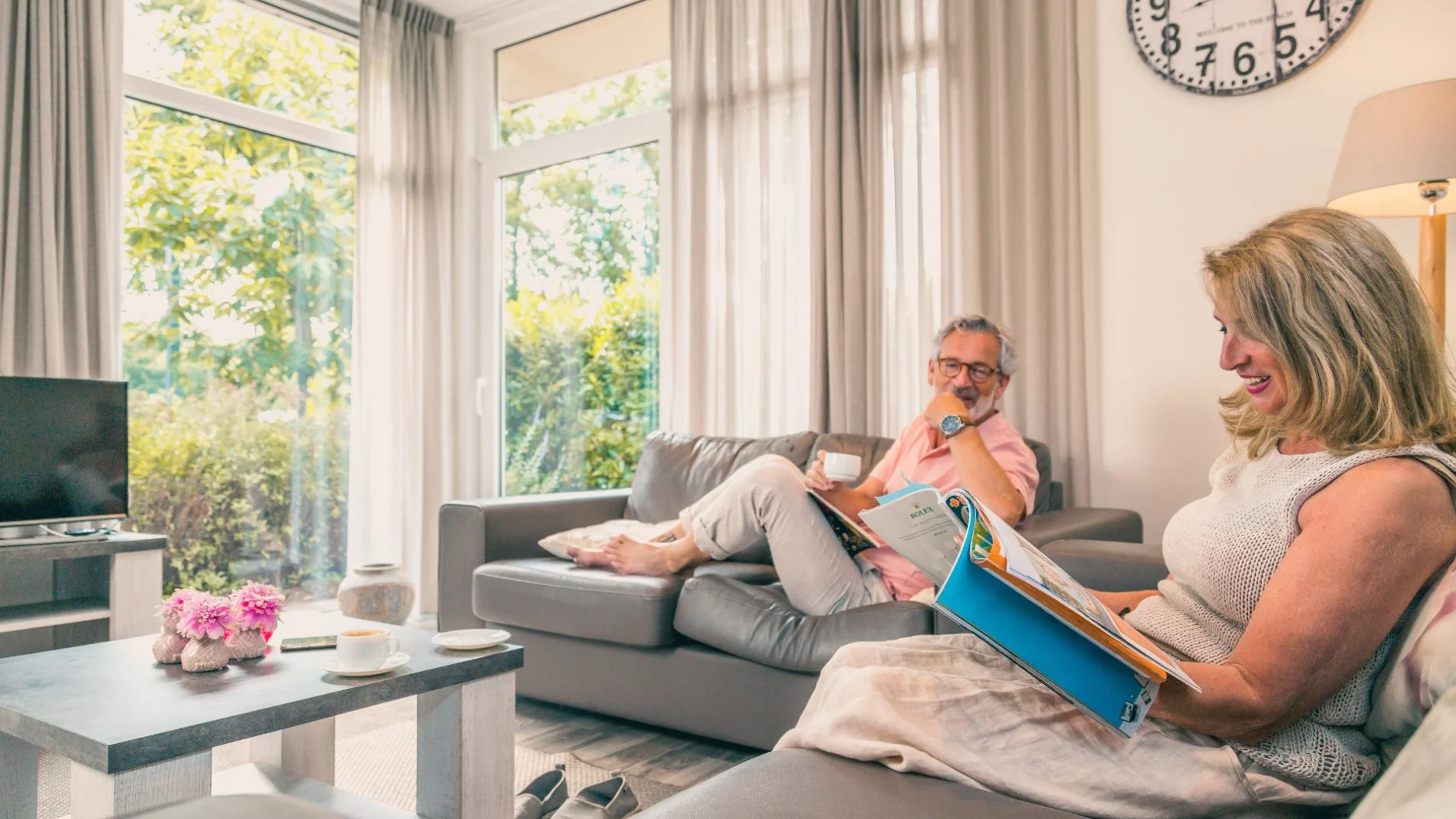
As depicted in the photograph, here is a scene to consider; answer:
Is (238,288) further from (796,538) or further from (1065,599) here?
(1065,599)

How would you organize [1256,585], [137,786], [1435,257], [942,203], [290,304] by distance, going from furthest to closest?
1. [290,304]
2. [942,203]
3. [1435,257]
4. [137,786]
5. [1256,585]

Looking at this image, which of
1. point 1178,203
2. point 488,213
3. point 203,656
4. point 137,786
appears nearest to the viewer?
point 137,786

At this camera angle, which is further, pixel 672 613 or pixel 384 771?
pixel 672 613

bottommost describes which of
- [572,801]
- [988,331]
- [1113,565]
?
[572,801]

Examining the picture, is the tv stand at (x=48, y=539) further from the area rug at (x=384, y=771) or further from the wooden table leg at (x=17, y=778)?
the wooden table leg at (x=17, y=778)

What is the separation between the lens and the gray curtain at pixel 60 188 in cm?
317

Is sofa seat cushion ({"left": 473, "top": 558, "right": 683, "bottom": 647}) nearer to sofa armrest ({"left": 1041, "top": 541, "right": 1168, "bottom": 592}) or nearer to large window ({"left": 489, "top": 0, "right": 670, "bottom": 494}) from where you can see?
sofa armrest ({"left": 1041, "top": 541, "right": 1168, "bottom": 592})

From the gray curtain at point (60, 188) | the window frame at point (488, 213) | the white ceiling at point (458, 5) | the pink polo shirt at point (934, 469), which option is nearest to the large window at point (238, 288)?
the gray curtain at point (60, 188)

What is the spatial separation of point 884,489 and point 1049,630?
162cm

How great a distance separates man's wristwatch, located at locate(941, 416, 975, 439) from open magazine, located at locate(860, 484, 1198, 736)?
1204mm

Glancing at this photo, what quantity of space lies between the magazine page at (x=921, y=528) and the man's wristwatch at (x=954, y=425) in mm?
686

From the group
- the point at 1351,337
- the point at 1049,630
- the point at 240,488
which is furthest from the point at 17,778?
the point at 240,488

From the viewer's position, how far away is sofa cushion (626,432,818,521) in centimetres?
313

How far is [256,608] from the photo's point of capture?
175 centimetres
